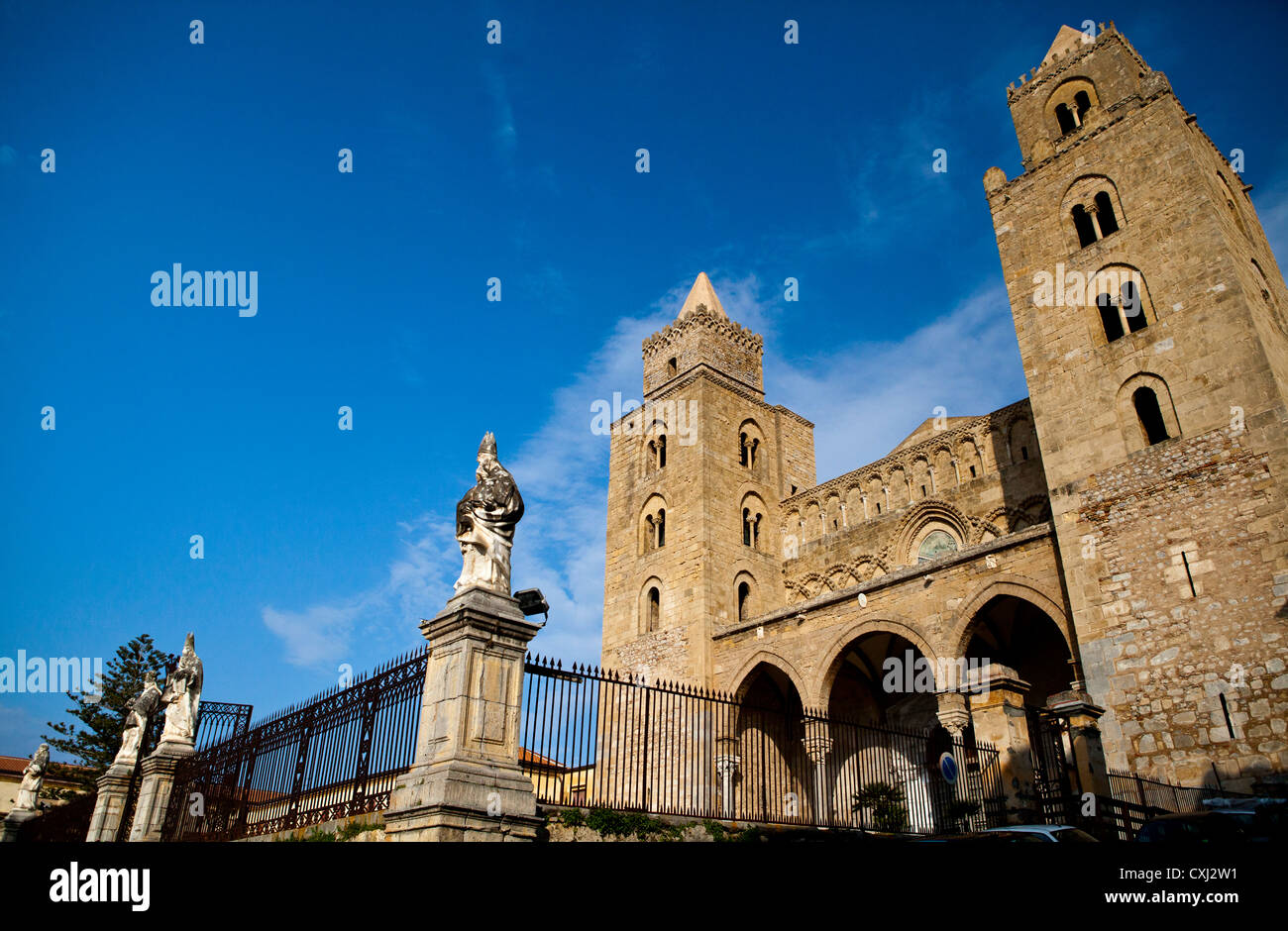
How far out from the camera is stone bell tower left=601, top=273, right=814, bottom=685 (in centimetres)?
2364

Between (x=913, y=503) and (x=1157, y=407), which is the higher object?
(x=913, y=503)

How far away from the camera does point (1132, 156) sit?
672 inches

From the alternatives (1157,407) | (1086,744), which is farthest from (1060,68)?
(1086,744)

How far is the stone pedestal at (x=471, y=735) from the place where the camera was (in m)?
6.34

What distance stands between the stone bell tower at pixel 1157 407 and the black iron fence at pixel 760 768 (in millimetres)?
2842

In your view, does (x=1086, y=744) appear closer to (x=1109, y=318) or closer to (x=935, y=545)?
(x=1109, y=318)

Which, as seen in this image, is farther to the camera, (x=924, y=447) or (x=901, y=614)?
(x=924, y=447)

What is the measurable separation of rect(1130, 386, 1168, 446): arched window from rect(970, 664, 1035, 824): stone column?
555 centimetres

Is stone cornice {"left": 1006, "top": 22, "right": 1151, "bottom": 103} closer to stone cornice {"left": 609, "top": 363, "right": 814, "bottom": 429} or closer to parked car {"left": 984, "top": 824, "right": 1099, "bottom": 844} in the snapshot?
stone cornice {"left": 609, "top": 363, "right": 814, "bottom": 429}

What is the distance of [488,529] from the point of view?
7.82 metres

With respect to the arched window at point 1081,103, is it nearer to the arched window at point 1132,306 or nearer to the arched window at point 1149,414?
the arched window at point 1132,306

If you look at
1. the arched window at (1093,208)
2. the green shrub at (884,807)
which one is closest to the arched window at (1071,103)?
the arched window at (1093,208)

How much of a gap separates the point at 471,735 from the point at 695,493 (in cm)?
1825
